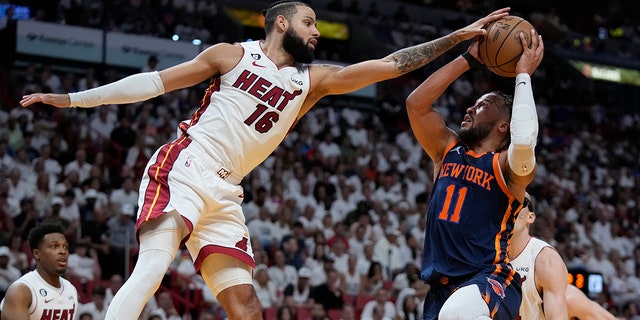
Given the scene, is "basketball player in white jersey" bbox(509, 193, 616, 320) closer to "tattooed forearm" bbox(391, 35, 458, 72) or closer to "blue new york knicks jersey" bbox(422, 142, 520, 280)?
"blue new york knicks jersey" bbox(422, 142, 520, 280)

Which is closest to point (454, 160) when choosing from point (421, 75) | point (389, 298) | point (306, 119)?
point (389, 298)

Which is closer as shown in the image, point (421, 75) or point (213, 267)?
point (213, 267)

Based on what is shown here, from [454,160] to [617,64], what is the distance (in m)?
24.3

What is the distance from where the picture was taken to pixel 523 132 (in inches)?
192

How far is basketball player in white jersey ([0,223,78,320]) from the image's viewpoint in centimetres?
707

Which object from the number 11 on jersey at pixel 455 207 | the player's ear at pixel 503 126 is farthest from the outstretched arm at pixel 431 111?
the number 11 on jersey at pixel 455 207

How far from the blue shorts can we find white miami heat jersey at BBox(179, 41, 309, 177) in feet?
4.44

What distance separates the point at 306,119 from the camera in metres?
18.1

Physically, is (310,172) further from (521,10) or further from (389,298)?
(521,10)

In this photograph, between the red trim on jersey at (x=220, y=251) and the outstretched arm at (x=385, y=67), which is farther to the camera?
the outstretched arm at (x=385, y=67)

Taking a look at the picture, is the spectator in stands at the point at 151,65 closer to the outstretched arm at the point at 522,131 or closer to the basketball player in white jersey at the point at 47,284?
the basketball player in white jersey at the point at 47,284

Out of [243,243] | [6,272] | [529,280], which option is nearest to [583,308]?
[529,280]

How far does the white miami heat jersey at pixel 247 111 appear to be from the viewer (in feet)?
17.8

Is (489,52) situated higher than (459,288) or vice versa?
(489,52)
